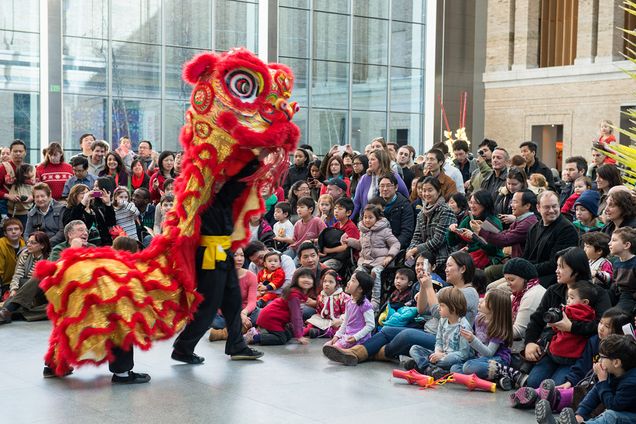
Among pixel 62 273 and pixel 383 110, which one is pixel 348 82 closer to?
pixel 383 110

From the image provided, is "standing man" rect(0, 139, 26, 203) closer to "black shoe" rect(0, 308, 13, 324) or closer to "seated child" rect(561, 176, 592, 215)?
"black shoe" rect(0, 308, 13, 324)

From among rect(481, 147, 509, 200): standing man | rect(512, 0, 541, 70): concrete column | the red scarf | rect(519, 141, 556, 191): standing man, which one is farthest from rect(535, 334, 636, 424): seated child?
rect(512, 0, 541, 70): concrete column

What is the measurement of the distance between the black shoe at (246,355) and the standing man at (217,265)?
47 centimetres

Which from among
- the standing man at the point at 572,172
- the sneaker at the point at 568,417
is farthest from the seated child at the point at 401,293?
the sneaker at the point at 568,417

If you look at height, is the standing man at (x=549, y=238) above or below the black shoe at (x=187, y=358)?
above

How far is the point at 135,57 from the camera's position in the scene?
63.8ft

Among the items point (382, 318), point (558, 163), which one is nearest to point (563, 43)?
point (558, 163)

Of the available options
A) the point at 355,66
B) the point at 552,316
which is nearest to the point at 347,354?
the point at 552,316

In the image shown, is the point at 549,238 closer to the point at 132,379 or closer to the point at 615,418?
the point at 615,418

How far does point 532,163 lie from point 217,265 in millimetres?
5271

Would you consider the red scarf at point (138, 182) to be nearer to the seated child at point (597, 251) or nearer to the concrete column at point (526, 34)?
the seated child at point (597, 251)

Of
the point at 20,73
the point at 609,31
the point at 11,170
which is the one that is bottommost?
the point at 11,170

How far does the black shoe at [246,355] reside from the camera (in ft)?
24.2

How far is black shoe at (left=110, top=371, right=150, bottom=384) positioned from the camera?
650cm
